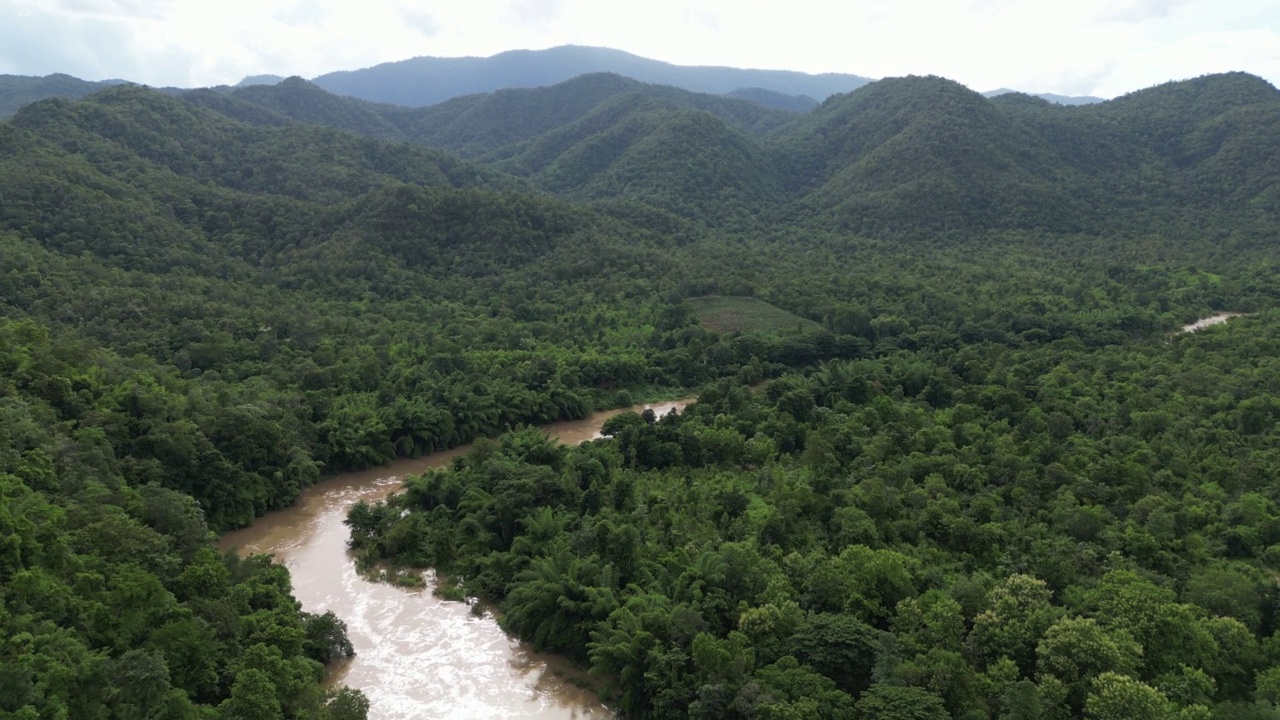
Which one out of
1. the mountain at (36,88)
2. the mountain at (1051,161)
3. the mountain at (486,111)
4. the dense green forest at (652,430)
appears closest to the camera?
the dense green forest at (652,430)

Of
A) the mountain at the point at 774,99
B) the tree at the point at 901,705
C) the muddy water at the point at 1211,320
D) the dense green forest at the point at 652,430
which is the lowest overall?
the muddy water at the point at 1211,320

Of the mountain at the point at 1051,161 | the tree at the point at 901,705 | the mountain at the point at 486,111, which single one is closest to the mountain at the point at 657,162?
the mountain at the point at 1051,161

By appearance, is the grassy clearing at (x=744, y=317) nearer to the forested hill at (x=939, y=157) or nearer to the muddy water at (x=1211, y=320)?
the muddy water at (x=1211, y=320)

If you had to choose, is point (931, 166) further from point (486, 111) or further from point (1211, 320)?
point (486, 111)

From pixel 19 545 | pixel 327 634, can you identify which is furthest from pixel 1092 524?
pixel 19 545

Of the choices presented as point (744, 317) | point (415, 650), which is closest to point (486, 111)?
point (744, 317)

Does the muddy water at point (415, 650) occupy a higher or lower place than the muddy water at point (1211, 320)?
lower
